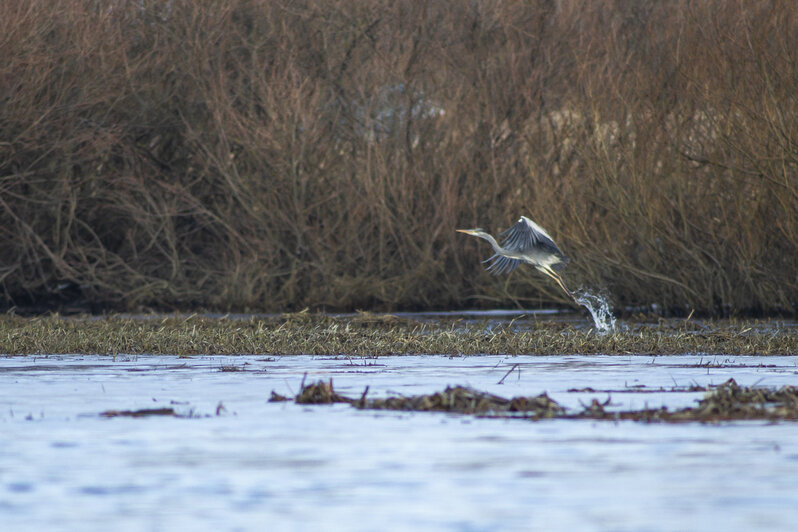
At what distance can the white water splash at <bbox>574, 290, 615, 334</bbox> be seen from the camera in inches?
680

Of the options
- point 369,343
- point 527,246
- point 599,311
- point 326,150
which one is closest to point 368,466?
point 369,343

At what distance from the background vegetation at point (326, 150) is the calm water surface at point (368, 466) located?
13.4 m

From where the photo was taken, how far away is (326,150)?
87.6 feet

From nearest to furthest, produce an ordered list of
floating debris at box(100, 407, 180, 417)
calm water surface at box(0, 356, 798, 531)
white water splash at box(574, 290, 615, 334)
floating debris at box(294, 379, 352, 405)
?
calm water surface at box(0, 356, 798, 531), floating debris at box(100, 407, 180, 417), floating debris at box(294, 379, 352, 405), white water splash at box(574, 290, 615, 334)

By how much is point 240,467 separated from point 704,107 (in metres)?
15.7

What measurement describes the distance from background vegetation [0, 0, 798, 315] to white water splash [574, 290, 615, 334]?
27.9 inches

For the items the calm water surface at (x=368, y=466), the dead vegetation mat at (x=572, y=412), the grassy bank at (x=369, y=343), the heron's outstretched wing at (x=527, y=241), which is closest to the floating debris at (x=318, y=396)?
the dead vegetation mat at (x=572, y=412)

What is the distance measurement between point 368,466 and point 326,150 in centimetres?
2051

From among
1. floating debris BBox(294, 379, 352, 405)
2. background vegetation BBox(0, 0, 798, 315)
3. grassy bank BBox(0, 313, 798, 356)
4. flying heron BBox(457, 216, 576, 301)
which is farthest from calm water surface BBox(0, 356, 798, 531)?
background vegetation BBox(0, 0, 798, 315)

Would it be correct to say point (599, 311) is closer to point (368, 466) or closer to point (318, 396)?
point (318, 396)

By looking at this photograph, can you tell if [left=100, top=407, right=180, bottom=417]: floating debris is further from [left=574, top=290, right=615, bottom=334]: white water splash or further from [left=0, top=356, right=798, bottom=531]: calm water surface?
[left=574, top=290, right=615, bottom=334]: white water splash

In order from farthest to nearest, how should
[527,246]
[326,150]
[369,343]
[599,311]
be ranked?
[326,150], [599,311], [527,246], [369,343]

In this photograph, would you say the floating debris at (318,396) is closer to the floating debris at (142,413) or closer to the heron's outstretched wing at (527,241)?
the floating debris at (142,413)

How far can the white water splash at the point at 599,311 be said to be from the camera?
17266 mm
